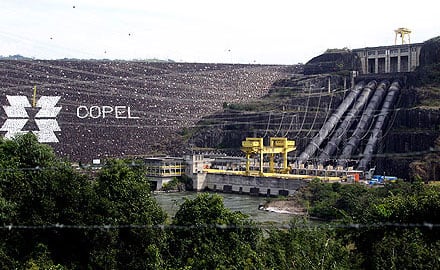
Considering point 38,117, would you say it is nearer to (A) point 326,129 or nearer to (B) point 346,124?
(A) point 326,129

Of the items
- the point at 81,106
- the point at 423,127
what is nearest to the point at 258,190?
the point at 423,127

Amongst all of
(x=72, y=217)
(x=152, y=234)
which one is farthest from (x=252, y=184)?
(x=72, y=217)

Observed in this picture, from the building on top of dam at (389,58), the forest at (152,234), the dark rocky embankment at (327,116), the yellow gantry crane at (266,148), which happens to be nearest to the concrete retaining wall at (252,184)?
the yellow gantry crane at (266,148)

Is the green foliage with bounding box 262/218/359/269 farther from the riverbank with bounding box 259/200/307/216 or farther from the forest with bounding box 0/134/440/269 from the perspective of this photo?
the riverbank with bounding box 259/200/307/216

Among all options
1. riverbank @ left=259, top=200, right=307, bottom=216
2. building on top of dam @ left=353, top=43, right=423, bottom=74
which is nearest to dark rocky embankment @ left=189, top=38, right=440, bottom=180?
building on top of dam @ left=353, top=43, right=423, bottom=74

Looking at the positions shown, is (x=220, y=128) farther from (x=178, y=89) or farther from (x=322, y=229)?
(x=322, y=229)

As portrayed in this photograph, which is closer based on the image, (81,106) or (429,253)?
(429,253)
